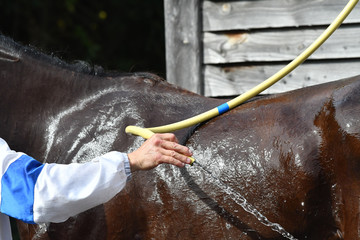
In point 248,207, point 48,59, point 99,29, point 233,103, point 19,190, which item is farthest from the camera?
point 99,29

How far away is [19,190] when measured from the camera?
6.49ft

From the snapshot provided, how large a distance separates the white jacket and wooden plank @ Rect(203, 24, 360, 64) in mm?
2343

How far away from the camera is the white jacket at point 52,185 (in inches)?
78.0

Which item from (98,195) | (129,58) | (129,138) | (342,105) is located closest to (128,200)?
(129,138)

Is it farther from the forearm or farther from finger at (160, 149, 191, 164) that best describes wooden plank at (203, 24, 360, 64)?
the forearm

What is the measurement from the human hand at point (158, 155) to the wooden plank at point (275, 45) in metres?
2.24

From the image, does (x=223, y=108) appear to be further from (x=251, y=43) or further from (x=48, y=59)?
(x=251, y=43)

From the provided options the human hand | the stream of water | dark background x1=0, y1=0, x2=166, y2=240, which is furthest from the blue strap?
dark background x1=0, y1=0, x2=166, y2=240

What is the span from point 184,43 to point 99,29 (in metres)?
5.51

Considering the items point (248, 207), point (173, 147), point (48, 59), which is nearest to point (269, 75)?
point (48, 59)

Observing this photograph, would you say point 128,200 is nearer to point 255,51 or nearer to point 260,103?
point 260,103

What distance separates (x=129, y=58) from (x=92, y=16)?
889mm

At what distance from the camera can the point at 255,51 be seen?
Answer: 419 centimetres

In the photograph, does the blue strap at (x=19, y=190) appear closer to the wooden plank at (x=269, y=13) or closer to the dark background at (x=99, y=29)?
the wooden plank at (x=269, y=13)
